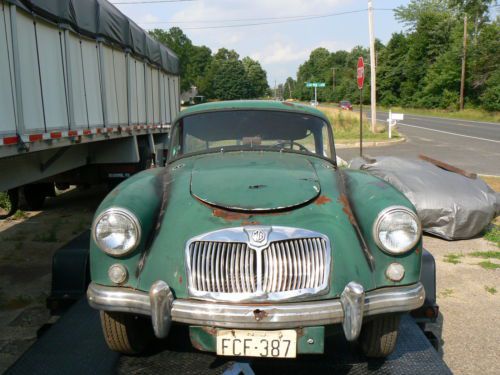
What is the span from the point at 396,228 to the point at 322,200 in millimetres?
472

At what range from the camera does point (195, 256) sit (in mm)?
2623

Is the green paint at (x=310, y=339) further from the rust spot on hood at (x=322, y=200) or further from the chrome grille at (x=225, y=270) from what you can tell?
the rust spot on hood at (x=322, y=200)

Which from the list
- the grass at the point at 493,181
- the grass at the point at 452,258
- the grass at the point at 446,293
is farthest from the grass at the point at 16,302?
the grass at the point at 493,181

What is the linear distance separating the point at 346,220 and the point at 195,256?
91cm

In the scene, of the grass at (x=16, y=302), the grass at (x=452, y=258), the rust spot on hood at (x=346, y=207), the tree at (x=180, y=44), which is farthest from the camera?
the tree at (x=180, y=44)

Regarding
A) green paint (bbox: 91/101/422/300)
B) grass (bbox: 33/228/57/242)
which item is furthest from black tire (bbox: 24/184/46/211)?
green paint (bbox: 91/101/422/300)

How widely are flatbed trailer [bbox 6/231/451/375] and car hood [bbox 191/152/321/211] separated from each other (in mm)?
876

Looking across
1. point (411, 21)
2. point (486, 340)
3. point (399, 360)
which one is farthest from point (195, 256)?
point (411, 21)

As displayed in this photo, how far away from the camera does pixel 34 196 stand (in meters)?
8.76

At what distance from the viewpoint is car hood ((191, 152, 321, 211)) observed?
288 centimetres

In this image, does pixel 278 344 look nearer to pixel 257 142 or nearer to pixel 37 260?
pixel 257 142

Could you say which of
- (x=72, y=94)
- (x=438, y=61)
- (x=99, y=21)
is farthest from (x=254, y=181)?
(x=438, y=61)

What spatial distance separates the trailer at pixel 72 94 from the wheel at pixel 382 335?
2345mm

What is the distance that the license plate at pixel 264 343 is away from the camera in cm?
251
